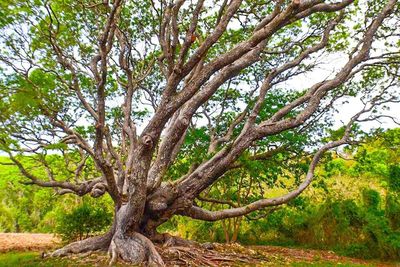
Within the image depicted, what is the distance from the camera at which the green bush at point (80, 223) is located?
38.2 ft

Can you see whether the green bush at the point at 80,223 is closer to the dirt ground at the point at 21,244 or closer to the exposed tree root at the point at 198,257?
the dirt ground at the point at 21,244

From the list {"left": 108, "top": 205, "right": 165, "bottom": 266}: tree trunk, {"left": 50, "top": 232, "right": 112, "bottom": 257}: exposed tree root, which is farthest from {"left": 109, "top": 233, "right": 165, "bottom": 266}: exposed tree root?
{"left": 50, "top": 232, "right": 112, "bottom": 257}: exposed tree root

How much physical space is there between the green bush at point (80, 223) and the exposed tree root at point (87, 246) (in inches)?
98.2

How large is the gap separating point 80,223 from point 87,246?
8.93ft

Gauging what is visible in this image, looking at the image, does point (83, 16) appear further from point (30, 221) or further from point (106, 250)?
point (30, 221)

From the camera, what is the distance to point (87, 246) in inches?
360

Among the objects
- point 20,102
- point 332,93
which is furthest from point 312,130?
point 20,102

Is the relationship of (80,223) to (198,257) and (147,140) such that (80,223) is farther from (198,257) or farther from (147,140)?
(147,140)

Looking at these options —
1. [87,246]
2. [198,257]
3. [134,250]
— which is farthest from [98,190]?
[198,257]

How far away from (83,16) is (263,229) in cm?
1016

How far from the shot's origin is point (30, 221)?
75.0 feet

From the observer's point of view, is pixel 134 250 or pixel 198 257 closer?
pixel 134 250

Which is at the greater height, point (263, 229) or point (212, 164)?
point (212, 164)

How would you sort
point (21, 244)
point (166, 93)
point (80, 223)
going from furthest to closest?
point (21, 244) < point (80, 223) < point (166, 93)
